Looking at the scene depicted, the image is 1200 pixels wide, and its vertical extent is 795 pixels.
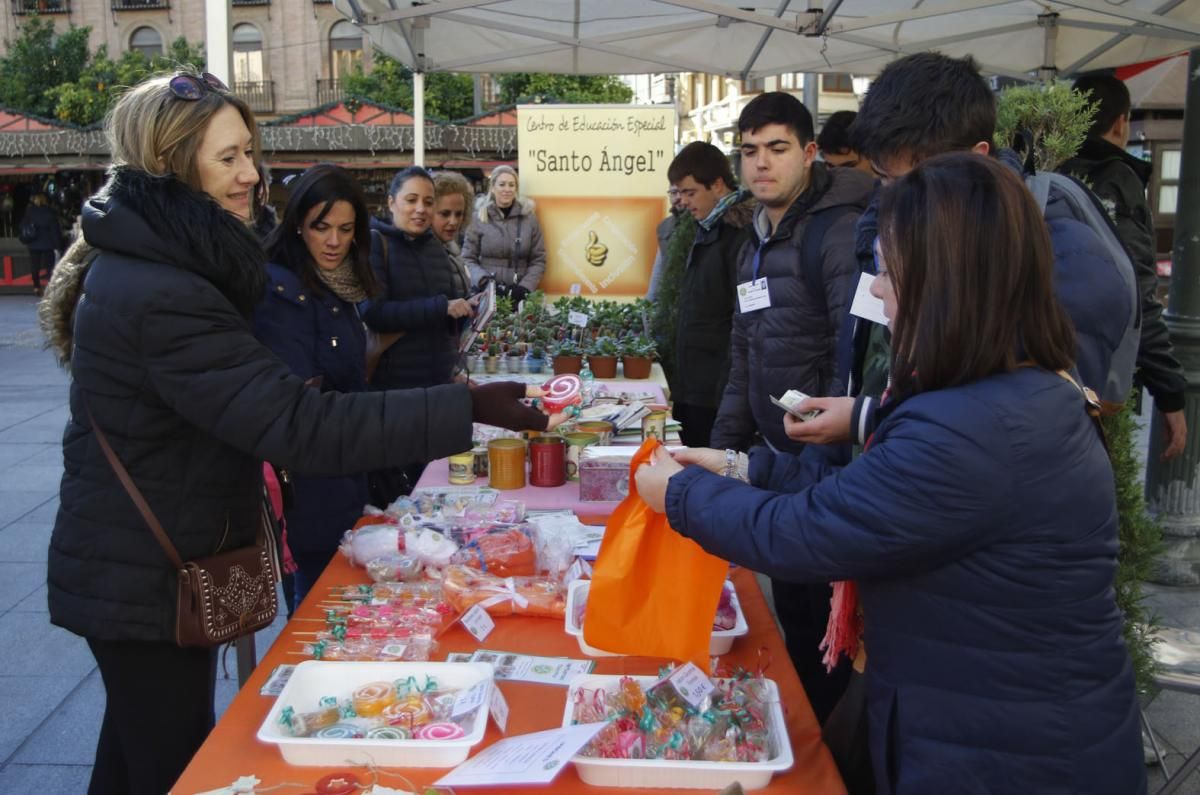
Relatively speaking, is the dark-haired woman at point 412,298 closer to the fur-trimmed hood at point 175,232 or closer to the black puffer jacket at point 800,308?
the black puffer jacket at point 800,308

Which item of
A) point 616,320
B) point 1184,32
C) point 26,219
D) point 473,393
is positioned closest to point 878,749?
point 473,393

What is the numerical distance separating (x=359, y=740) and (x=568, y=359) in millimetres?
3417

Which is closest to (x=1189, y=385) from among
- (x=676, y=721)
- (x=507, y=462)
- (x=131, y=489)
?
(x=507, y=462)

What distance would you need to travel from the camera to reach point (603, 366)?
474 cm

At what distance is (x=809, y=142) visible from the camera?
3.06 meters

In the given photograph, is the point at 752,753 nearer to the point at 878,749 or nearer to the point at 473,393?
the point at 878,749

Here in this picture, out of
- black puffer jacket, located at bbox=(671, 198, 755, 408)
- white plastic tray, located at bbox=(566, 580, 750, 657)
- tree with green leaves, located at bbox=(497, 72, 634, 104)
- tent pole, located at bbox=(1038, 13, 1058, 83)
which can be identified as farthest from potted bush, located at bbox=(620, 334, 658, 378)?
tree with green leaves, located at bbox=(497, 72, 634, 104)

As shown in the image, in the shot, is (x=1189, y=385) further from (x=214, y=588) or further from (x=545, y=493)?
(x=214, y=588)

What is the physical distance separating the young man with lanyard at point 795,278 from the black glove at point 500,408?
1.10m

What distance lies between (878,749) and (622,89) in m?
23.1

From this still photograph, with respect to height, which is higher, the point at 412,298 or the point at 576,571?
the point at 412,298

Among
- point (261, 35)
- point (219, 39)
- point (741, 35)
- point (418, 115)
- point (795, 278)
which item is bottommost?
point (795, 278)

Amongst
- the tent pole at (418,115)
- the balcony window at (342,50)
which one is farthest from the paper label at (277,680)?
the balcony window at (342,50)

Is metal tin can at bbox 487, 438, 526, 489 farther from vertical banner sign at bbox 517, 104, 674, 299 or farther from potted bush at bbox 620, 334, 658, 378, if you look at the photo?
vertical banner sign at bbox 517, 104, 674, 299
